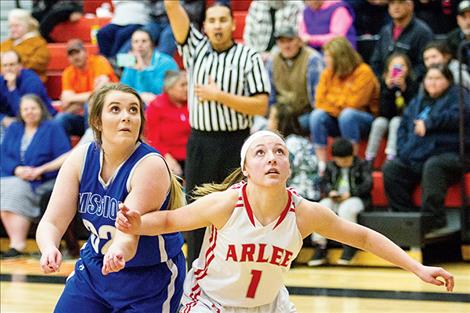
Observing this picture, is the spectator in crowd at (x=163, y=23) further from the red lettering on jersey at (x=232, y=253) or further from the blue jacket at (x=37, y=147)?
the red lettering on jersey at (x=232, y=253)

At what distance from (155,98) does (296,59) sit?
1.27 m

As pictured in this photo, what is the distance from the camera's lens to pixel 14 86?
9469 mm

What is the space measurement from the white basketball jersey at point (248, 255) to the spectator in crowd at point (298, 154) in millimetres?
3692

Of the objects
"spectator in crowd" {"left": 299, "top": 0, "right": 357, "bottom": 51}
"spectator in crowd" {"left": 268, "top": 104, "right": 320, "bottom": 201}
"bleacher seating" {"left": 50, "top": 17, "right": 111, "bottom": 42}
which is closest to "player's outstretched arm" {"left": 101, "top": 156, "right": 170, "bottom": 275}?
"spectator in crowd" {"left": 268, "top": 104, "right": 320, "bottom": 201}

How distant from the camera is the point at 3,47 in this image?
10.4 m

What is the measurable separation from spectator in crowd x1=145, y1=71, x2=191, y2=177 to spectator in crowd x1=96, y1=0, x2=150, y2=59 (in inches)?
69.7

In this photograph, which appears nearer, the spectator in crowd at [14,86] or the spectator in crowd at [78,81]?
the spectator in crowd at [78,81]

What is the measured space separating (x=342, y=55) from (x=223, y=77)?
7.75 ft

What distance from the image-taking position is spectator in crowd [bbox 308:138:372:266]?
7.75 metres

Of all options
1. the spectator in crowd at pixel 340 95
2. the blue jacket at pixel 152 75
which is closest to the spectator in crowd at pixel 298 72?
the spectator in crowd at pixel 340 95

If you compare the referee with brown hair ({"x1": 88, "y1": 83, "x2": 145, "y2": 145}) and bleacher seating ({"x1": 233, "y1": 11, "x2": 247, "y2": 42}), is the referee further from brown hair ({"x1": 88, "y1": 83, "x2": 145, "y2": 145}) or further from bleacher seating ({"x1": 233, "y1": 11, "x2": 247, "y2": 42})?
bleacher seating ({"x1": 233, "y1": 11, "x2": 247, "y2": 42})

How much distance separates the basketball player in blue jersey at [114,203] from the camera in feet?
12.9

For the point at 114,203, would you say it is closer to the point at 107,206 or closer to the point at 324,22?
the point at 107,206

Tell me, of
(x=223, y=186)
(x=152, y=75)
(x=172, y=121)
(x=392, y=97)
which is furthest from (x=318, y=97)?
(x=223, y=186)
